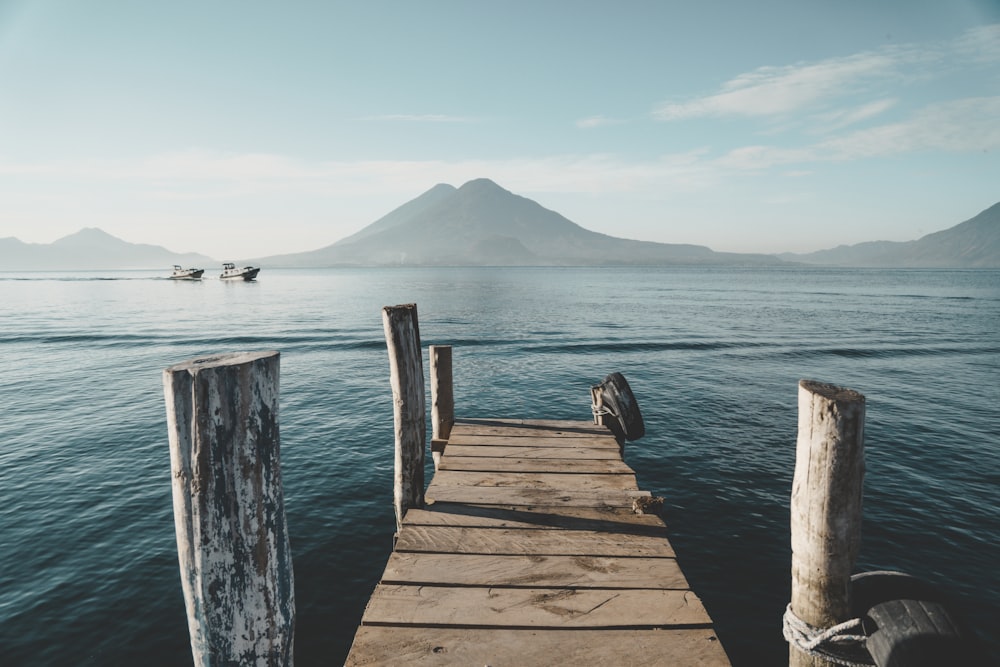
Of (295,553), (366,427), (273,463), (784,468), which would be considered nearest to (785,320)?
(784,468)

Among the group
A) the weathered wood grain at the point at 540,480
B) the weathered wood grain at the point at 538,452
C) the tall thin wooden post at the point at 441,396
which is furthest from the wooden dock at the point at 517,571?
the tall thin wooden post at the point at 441,396

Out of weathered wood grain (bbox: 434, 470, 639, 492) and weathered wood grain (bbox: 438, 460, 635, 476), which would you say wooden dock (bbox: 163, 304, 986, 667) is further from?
weathered wood grain (bbox: 438, 460, 635, 476)

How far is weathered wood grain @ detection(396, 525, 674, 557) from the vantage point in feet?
14.7

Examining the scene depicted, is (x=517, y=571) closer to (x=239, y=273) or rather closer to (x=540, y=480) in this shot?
(x=540, y=480)

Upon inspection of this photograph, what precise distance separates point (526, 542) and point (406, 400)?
2.41 meters

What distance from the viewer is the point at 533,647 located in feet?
10.7

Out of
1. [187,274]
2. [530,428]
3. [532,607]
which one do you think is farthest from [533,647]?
[187,274]

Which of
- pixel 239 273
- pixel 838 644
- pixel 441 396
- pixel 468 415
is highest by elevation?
pixel 239 273

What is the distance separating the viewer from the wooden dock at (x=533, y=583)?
3.26 m

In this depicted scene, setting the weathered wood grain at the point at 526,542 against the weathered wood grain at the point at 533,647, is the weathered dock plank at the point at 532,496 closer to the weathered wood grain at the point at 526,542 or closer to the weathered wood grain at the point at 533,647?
the weathered wood grain at the point at 526,542

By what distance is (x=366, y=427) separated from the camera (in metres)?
13.6

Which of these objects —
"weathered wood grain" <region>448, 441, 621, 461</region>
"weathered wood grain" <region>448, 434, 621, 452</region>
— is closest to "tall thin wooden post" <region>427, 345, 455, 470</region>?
"weathered wood grain" <region>448, 434, 621, 452</region>

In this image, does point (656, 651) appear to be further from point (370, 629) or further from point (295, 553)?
point (295, 553)

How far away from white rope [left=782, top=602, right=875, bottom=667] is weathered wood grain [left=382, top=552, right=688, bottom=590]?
2.86 feet
